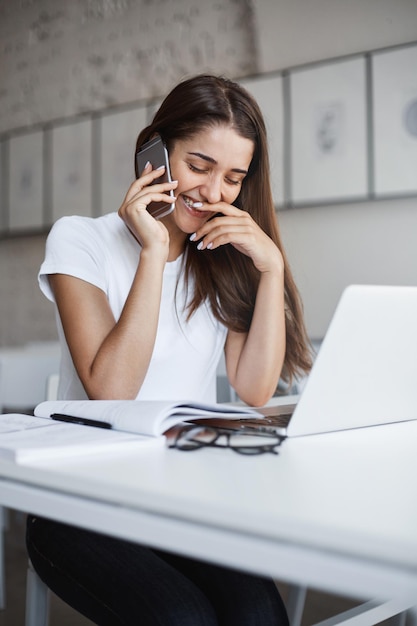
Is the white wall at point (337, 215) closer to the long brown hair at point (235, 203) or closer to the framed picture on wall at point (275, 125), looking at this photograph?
the framed picture on wall at point (275, 125)

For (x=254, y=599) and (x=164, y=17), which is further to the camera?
(x=164, y=17)

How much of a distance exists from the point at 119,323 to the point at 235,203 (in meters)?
0.58

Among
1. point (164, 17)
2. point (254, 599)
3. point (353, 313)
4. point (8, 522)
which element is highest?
point (164, 17)

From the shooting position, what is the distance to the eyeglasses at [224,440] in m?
0.78

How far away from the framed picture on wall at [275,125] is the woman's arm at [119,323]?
73.3 inches

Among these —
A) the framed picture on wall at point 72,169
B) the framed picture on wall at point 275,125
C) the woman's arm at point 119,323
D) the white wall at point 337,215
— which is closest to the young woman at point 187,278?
the woman's arm at point 119,323

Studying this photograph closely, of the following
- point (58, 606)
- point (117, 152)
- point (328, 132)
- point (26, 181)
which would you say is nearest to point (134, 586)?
point (58, 606)

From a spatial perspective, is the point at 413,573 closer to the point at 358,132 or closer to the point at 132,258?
the point at 132,258

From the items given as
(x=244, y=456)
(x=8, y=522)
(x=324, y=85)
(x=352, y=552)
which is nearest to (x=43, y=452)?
(x=244, y=456)

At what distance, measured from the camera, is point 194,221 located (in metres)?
1.59

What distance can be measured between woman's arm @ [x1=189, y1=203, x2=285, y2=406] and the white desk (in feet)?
2.26

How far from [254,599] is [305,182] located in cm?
241

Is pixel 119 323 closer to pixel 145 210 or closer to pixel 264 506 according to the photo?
pixel 145 210

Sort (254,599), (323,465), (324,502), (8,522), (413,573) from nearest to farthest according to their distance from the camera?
(413,573) → (324,502) → (323,465) → (254,599) → (8,522)
